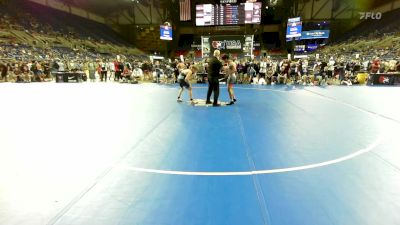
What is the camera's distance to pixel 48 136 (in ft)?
19.5

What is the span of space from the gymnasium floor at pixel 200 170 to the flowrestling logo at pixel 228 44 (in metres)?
13.7

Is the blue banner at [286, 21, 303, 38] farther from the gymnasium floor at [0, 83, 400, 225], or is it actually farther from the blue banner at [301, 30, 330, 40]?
the gymnasium floor at [0, 83, 400, 225]

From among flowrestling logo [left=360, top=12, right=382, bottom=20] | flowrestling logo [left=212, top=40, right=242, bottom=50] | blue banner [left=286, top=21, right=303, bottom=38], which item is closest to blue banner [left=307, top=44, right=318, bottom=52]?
flowrestling logo [left=360, top=12, right=382, bottom=20]

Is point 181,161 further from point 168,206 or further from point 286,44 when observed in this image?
point 286,44

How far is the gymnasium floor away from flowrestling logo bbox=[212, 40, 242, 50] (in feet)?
44.8

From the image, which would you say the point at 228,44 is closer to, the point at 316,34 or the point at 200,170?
the point at 200,170

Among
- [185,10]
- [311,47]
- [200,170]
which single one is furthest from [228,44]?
[311,47]

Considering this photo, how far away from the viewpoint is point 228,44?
20484 millimetres

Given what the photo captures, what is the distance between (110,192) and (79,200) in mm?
366

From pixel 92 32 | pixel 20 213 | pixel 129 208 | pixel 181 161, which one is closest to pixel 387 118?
pixel 181 161

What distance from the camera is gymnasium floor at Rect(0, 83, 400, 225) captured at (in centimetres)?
298

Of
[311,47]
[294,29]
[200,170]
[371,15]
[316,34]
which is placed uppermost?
[371,15]

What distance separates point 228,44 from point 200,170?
691 inches

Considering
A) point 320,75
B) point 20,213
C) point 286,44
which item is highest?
point 286,44
